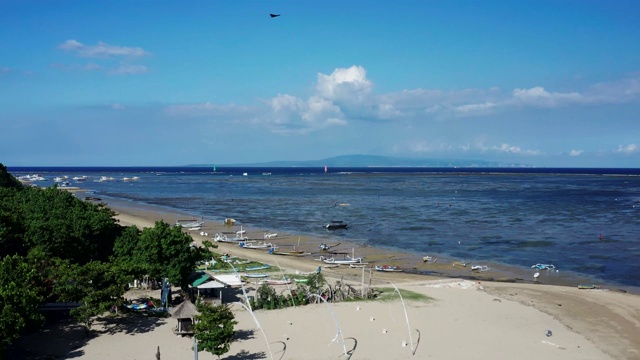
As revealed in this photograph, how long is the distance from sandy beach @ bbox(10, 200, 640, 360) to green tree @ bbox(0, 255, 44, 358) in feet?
7.00

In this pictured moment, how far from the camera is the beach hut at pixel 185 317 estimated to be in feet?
70.1

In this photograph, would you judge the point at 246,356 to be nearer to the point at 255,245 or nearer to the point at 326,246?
the point at 326,246

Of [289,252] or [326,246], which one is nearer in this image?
[289,252]

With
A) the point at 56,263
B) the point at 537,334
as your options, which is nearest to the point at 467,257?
the point at 537,334

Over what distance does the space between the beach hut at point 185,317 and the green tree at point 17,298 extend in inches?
199

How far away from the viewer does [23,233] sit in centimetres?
2667

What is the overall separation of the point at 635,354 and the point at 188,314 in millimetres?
18313

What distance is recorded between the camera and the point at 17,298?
17625 mm

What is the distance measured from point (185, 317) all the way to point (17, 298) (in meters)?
6.24

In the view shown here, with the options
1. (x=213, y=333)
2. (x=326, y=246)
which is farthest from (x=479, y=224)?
(x=213, y=333)

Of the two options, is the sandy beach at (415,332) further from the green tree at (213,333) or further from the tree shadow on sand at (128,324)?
the green tree at (213,333)

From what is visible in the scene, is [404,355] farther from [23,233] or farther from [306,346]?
[23,233]

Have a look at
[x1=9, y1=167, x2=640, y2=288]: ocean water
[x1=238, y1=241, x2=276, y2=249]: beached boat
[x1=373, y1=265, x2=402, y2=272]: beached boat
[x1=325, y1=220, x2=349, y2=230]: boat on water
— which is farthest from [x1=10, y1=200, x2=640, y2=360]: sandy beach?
[x1=325, y1=220, x2=349, y2=230]: boat on water

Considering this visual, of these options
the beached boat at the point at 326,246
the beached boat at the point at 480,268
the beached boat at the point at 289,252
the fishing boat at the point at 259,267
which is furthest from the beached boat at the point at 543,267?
the fishing boat at the point at 259,267
